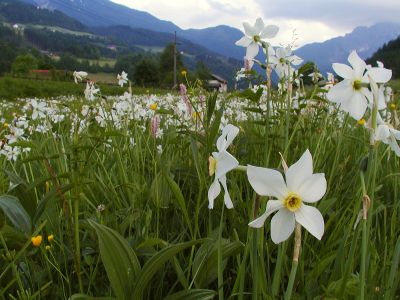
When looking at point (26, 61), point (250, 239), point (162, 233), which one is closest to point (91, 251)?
point (162, 233)

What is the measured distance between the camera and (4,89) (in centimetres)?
1591

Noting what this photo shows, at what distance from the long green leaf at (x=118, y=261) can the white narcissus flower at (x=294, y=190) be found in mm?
440

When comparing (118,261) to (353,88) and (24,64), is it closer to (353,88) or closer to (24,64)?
(353,88)

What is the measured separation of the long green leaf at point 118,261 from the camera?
986 millimetres

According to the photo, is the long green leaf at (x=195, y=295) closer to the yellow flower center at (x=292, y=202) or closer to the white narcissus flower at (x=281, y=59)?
the yellow flower center at (x=292, y=202)

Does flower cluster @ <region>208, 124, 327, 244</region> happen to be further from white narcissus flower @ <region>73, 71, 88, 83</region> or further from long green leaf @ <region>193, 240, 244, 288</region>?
white narcissus flower @ <region>73, 71, 88, 83</region>

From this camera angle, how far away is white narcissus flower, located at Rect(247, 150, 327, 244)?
2.14 feet

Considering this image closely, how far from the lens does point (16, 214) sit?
1.25 metres

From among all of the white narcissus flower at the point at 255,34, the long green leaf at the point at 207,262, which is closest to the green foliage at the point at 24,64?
the white narcissus flower at the point at 255,34

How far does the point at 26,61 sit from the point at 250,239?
6680 cm

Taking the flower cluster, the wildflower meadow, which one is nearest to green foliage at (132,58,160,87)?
the wildflower meadow

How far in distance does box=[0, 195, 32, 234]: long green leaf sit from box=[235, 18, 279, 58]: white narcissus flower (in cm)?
84

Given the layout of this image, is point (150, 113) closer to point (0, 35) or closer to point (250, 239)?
point (250, 239)

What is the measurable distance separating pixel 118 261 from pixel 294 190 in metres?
0.51
